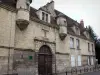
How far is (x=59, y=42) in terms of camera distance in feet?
57.7

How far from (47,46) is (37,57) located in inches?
85.2

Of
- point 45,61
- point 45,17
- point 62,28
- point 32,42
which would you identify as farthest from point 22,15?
point 62,28

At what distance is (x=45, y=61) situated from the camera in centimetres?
1543

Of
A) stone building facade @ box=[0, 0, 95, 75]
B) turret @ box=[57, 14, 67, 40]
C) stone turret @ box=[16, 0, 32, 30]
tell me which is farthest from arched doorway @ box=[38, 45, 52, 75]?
stone turret @ box=[16, 0, 32, 30]

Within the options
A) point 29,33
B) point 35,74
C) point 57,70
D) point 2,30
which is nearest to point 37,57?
point 35,74

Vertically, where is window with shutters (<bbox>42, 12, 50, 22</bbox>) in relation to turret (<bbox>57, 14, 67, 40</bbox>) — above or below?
above

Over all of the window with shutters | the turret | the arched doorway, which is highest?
the window with shutters

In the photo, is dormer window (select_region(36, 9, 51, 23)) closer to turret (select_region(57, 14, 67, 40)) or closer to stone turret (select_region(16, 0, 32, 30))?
turret (select_region(57, 14, 67, 40))

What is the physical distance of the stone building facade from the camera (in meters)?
11.7

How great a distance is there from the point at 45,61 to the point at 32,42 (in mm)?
3045

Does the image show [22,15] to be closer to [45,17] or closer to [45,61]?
[45,17]

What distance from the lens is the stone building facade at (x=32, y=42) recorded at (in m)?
11.7

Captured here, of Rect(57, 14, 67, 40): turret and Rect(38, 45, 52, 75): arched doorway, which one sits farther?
Rect(57, 14, 67, 40): turret

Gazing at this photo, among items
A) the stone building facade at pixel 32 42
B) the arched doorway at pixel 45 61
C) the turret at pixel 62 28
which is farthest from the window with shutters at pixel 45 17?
the arched doorway at pixel 45 61
